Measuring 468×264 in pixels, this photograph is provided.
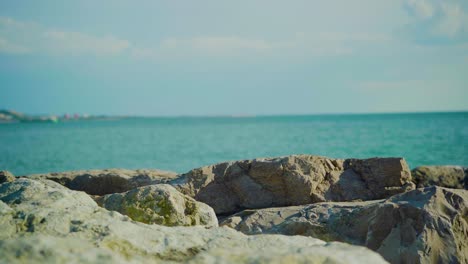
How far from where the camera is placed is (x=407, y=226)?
15.7 feet

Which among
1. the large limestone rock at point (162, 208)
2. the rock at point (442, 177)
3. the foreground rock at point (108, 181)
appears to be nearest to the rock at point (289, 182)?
the foreground rock at point (108, 181)

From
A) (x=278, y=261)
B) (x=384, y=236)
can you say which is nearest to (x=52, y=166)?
(x=384, y=236)

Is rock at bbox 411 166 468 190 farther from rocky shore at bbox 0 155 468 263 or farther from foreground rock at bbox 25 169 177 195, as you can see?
foreground rock at bbox 25 169 177 195

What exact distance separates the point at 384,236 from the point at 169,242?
269 centimetres

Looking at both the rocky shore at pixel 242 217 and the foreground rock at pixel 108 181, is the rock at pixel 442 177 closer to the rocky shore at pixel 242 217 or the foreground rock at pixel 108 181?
the rocky shore at pixel 242 217

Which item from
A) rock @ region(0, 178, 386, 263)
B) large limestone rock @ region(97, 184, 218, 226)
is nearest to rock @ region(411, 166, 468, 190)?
large limestone rock @ region(97, 184, 218, 226)

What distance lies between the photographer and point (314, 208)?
237 inches

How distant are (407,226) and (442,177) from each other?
7.04m

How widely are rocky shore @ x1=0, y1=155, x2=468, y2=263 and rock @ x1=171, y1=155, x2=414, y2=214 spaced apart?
2 cm

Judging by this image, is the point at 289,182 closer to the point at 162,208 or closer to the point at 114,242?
the point at 162,208

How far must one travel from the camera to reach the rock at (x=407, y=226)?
15.2ft

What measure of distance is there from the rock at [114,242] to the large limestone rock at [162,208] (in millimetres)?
1162

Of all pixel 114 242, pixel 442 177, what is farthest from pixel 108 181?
pixel 442 177

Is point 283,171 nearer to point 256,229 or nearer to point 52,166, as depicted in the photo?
point 256,229
